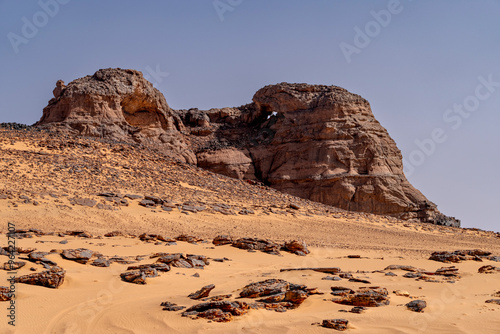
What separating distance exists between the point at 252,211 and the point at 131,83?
1778cm

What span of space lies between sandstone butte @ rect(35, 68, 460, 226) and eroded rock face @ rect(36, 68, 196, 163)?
73 mm

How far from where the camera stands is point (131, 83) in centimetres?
3803

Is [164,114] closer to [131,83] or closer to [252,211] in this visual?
[131,83]

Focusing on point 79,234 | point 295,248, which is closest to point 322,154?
point 295,248

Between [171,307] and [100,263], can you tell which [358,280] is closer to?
[171,307]

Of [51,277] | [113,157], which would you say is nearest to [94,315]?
[51,277]

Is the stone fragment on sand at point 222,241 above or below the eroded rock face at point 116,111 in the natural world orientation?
below

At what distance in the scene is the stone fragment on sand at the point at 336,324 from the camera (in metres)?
6.71

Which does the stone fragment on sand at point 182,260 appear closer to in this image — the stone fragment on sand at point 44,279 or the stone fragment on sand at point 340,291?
the stone fragment on sand at point 44,279

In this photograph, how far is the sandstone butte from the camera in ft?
119

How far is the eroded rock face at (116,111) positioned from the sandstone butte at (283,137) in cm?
7

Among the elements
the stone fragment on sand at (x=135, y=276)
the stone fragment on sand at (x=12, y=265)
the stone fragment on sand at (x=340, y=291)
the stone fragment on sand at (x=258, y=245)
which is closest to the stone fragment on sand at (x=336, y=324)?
the stone fragment on sand at (x=340, y=291)

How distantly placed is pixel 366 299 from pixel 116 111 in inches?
1244

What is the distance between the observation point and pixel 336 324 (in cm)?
676
